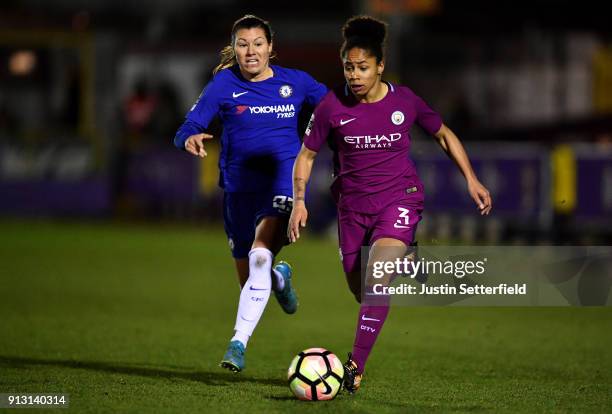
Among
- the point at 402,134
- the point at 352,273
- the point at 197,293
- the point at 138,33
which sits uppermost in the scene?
the point at 138,33

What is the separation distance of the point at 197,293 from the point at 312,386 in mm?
7036

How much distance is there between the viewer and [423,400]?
24.8ft

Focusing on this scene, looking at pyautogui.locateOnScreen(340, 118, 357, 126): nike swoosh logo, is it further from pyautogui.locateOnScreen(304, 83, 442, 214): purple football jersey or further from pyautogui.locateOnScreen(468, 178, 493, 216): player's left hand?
pyautogui.locateOnScreen(468, 178, 493, 216): player's left hand

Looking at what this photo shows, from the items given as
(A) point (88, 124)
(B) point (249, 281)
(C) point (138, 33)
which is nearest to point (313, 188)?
(A) point (88, 124)

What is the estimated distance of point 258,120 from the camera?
8.61 m

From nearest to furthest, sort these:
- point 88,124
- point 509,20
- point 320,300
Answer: point 320,300
point 88,124
point 509,20

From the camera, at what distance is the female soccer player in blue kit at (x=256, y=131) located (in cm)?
841

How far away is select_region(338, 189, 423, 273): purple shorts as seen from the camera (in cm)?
780

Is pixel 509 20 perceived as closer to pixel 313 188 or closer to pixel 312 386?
pixel 313 188

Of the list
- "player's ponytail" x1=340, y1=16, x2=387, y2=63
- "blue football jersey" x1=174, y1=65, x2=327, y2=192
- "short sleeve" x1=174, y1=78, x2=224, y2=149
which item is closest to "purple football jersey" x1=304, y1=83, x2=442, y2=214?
"player's ponytail" x1=340, y1=16, x2=387, y2=63

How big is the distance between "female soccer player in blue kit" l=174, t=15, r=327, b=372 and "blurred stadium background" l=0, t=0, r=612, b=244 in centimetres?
1060

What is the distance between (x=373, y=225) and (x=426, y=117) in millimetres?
812

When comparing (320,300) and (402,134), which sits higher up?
(402,134)

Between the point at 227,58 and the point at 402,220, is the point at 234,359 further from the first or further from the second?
the point at 227,58
